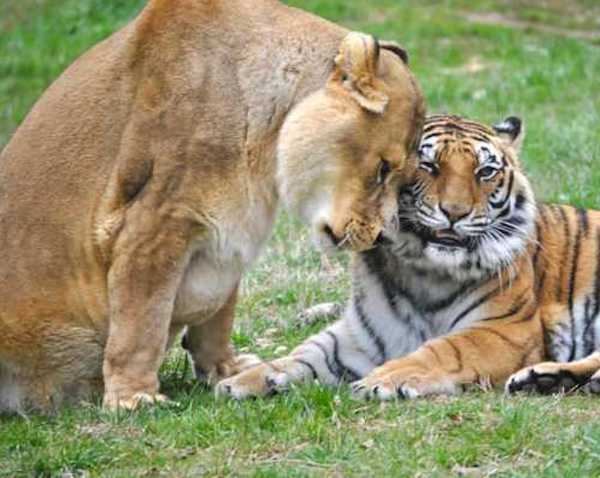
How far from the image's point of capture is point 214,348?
24.3 feet

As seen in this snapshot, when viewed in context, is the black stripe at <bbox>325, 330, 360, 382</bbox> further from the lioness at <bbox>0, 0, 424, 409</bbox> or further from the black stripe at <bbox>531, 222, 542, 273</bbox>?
the black stripe at <bbox>531, 222, 542, 273</bbox>

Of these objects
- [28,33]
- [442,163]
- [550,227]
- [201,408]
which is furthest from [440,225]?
[28,33]

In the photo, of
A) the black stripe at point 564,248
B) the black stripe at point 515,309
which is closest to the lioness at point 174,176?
the black stripe at point 515,309

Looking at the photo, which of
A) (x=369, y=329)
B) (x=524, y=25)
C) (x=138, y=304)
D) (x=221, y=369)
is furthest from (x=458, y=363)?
(x=524, y=25)

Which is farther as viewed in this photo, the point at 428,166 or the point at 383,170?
the point at 428,166

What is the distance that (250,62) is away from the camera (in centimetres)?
679

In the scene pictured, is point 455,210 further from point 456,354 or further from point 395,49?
point 395,49

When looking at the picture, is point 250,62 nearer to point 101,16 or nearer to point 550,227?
point 550,227

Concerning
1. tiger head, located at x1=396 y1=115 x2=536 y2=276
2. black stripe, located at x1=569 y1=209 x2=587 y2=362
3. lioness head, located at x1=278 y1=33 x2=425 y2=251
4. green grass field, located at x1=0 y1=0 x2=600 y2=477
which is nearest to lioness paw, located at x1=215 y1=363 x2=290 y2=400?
green grass field, located at x1=0 y1=0 x2=600 y2=477

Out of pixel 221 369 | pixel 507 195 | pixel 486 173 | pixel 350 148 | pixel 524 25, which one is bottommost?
pixel 524 25

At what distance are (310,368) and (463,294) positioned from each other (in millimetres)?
761

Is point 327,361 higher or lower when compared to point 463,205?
lower

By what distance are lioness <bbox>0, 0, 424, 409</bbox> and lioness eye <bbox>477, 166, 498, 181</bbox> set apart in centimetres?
40

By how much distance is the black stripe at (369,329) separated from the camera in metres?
7.35
